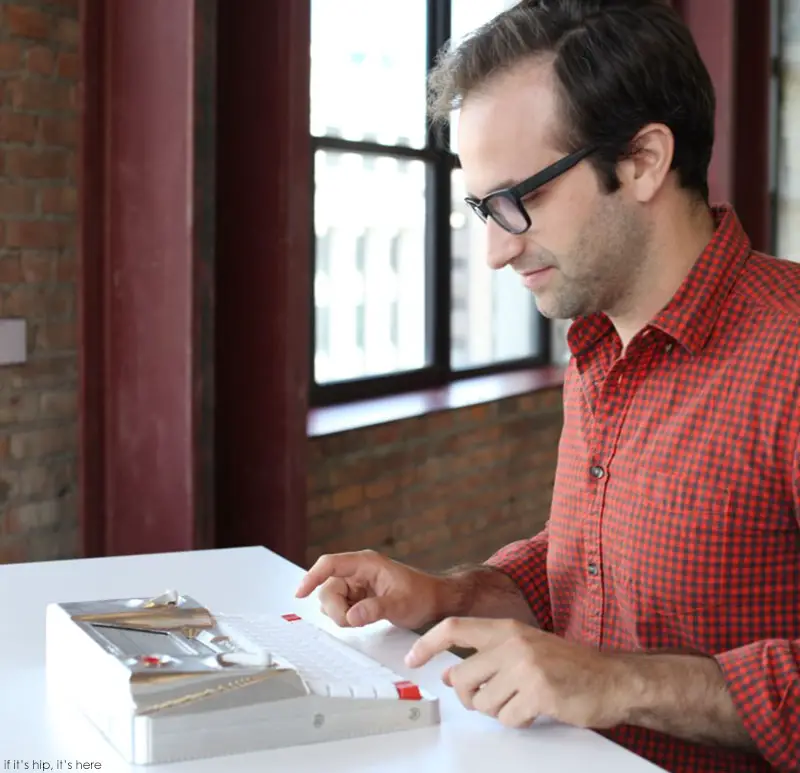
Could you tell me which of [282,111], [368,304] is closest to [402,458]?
[368,304]

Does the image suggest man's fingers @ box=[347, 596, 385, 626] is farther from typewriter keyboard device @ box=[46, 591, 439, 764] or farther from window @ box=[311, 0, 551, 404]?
window @ box=[311, 0, 551, 404]

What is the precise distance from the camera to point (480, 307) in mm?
4871

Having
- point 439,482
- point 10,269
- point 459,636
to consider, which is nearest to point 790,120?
point 439,482

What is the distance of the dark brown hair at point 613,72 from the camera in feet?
5.39

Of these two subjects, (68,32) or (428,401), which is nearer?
(68,32)

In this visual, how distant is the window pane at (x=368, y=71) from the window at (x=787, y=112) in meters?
2.71

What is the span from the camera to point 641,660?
1298 mm

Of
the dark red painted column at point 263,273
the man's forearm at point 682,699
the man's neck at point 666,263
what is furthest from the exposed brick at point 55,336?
the man's forearm at point 682,699

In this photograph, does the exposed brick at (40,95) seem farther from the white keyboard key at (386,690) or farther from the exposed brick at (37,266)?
the white keyboard key at (386,690)

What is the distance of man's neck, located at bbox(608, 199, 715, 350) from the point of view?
168cm

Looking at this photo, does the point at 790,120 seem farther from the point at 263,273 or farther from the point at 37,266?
the point at 37,266

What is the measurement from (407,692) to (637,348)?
2.01 ft

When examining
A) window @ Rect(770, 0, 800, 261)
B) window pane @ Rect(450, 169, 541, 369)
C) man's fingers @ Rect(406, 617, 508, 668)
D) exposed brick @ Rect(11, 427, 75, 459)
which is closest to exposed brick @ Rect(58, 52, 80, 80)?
exposed brick @ Rect(11, 427, 75, 459)

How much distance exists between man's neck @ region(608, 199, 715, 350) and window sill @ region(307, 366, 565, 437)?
67.1 inches
